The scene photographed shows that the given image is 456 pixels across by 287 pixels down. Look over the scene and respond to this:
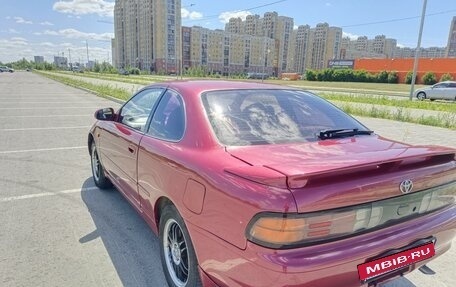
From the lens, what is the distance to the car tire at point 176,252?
7.26ft

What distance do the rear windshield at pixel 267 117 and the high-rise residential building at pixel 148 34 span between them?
229 feet

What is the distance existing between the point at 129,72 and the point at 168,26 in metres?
16.7

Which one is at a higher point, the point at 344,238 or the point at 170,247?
the point at 344,238

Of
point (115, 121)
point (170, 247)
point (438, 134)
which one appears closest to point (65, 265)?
point (170, 247)

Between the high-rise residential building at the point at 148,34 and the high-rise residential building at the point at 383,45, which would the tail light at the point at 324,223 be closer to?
the high-rise residential building at the point at 148,34

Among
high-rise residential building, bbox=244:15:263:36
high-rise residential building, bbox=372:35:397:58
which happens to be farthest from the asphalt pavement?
high-rise residential building, bbox=372:35:397:58

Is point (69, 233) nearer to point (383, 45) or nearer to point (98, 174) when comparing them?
point (98, 174)

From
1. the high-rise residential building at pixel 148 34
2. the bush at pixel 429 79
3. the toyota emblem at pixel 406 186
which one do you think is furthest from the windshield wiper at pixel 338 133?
the high-rise residential building at pixel 148 34

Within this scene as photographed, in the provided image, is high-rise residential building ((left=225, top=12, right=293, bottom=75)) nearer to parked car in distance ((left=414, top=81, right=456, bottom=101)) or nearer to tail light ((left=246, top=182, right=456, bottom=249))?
parked car in distance ((left=414, top=81, right=456, bottom=101))

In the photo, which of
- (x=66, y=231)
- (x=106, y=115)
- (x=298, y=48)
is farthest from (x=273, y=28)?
(x=66, y=231)

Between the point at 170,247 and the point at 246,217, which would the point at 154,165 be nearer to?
the point at 170,247

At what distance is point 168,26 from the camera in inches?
2840

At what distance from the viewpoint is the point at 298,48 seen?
97.8 meters

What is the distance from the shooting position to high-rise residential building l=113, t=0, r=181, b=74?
243 ft
